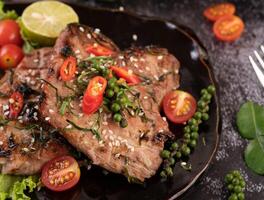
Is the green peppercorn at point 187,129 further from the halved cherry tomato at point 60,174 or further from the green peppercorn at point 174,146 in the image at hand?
the halved cherry tomato at point 60,174

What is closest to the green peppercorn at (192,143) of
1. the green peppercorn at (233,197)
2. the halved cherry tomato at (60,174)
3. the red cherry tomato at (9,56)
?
the green peppercorn at (233,197)

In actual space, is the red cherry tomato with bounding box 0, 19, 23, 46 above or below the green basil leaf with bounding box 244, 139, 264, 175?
below

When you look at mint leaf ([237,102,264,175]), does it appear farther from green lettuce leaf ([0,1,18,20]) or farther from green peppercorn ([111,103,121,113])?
green lettuce leaf ([0,1,18,20])

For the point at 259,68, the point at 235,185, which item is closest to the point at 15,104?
the point at 235,185

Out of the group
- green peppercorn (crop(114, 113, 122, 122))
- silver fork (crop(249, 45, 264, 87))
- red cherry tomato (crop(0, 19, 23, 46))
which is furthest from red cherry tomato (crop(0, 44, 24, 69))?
silver fork (crop(249, 45, 264, 87))

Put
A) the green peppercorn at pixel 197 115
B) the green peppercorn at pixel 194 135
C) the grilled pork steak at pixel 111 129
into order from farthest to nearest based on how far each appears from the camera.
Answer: the green peppercorn at pixel 197 115
the green peppercorn at pixel 194 135
the grilled pork steak at pixel 111 129

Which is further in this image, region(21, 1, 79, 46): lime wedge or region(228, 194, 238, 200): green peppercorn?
region(21, 1, 79, 46): lime wedge

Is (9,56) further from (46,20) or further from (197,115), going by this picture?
(197,115)

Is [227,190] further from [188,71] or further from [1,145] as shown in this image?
[1,145]
